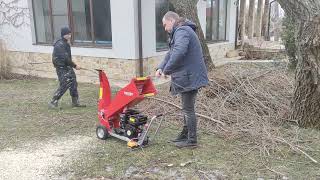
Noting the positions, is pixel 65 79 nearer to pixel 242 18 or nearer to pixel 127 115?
pixel 127 115

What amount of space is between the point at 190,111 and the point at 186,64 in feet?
2.07

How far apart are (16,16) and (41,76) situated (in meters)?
2.22

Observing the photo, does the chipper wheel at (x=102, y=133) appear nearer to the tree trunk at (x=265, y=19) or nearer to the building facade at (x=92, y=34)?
the building facade at (x=92, y=34)

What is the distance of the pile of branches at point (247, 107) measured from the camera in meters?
5.10

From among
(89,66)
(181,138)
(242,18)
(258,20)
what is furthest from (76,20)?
(258,20)

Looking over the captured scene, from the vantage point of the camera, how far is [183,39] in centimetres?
442

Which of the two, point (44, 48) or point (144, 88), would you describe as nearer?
point (144, 88)

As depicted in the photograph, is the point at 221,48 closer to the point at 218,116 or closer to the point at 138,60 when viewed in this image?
the point at 138,60

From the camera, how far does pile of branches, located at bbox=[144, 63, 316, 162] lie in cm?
510

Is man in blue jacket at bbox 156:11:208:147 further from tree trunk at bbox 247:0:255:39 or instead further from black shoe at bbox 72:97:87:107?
tree trunk at bbox 247:0:255:39

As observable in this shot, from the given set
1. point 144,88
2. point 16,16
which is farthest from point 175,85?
point 16,16

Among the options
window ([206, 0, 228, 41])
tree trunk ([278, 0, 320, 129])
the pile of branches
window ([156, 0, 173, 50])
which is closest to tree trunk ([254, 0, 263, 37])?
window ([206, 0, 228, 41])

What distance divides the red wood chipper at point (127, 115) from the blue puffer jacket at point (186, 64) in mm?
369

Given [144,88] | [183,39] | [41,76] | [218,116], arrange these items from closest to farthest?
[183,39], [144,88], [218,116], [41,76]
